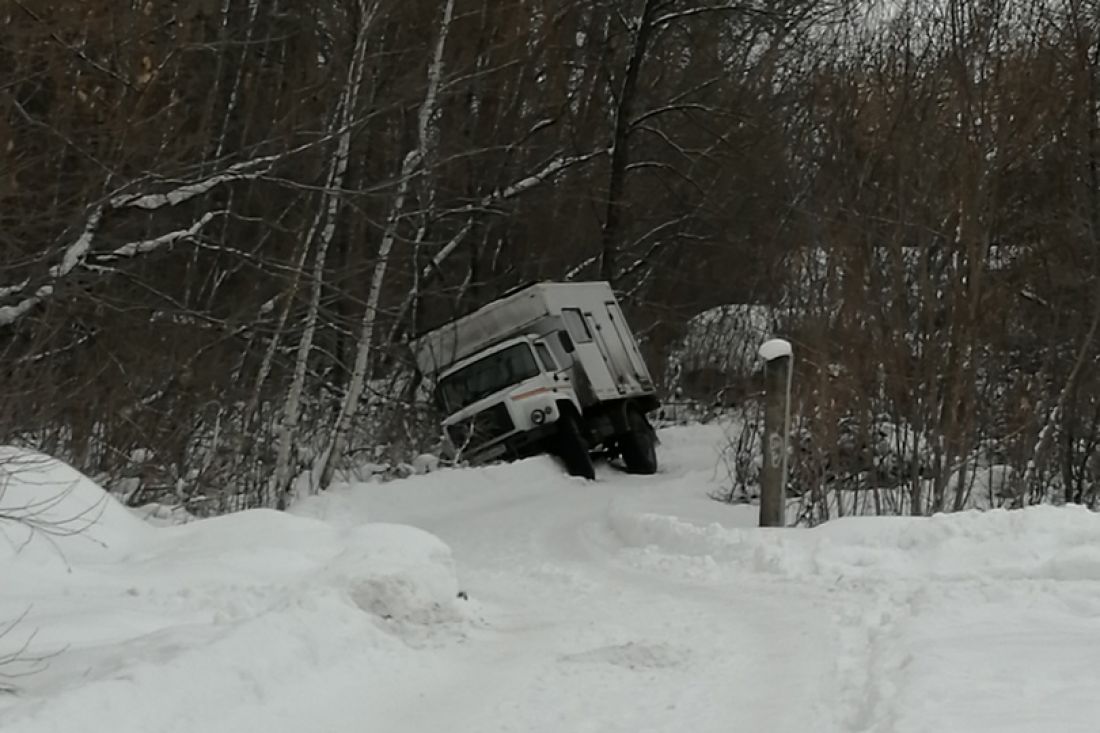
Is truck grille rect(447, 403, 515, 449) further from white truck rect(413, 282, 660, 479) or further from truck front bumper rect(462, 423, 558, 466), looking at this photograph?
truck front bumper rect(462, 423, 558, 466)

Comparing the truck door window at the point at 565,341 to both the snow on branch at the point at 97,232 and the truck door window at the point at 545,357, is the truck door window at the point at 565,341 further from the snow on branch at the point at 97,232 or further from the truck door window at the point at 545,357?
the snow on branch at the point at 97,232

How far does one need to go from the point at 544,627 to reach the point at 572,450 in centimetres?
A: 1197

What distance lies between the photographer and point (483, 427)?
20.3m

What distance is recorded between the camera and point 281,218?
17250 mm

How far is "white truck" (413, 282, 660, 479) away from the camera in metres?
20.1

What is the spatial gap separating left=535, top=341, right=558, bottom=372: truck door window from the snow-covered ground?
9245mm

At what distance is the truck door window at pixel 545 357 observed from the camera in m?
20.8

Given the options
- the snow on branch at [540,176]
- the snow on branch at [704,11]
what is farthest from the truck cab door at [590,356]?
the snow on branch at [704,11]

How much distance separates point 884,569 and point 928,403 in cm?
413

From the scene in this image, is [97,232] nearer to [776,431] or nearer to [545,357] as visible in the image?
[776,431]

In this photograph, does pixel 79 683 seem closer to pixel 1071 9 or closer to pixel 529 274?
pixel 1071 9

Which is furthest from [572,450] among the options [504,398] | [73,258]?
[73,258]

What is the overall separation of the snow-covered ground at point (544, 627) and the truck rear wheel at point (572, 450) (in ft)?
26.9

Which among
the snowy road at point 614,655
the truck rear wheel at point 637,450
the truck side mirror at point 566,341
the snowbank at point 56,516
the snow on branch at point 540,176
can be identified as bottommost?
the snowy road at point 614,655
